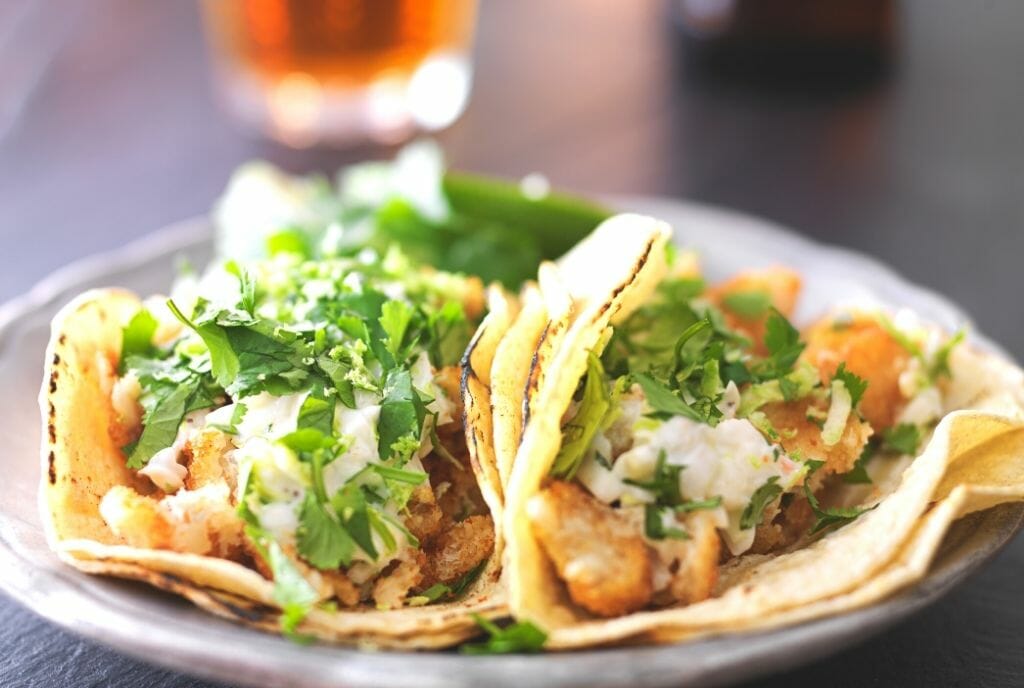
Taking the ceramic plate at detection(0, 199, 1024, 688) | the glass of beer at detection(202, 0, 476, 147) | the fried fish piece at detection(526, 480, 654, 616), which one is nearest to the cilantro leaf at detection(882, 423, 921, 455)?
the ceramic plate at detection(0, 199, 1024, 688)

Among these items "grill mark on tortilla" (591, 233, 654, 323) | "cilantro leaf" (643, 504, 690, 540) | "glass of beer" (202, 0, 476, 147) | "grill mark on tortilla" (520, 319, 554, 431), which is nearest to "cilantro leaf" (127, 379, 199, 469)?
"grill mark on tortilla" (520, 319, 554, 431)

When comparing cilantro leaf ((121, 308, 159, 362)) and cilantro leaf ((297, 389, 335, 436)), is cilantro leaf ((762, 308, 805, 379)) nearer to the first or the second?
cilantro leaf ((297, 389, 335, 436))

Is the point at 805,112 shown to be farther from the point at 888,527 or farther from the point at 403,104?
the point at 888,527

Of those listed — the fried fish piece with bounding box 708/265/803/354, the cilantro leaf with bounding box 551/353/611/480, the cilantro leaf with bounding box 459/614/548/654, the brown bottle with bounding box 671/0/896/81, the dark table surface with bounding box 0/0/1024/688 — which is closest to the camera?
the cilantro leaf with bounding box 459/614/548/654

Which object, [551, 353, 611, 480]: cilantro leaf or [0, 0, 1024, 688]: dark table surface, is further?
[0, 0, 1024, 688]: dark table surface

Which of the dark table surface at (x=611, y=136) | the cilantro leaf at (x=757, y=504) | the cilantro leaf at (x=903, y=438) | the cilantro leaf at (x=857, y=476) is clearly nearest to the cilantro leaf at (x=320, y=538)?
the cilantro leaf at (x=757, y=504)

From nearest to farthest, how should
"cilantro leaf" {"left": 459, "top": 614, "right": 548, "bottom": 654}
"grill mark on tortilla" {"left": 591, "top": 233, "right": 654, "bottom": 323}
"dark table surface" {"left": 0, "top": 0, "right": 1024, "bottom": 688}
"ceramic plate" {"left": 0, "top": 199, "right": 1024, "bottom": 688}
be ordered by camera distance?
"ceramic plate" {"left": 0, "top": 199, "right": 1024, "bottom": 688}
"cilantro leaf" {"left": 459, "top": 614, "right": 548, "bottom": 654}
"grill mark on tortilla" {"left": 591, "top": 233, "right": 654, "bottom": 323}
"dark table surface" {"left": 0, "top": 0, "right": 1024, "bottom": 688}

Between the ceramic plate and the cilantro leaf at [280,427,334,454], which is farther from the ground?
the cilantro leaf at [280,427,334,454]

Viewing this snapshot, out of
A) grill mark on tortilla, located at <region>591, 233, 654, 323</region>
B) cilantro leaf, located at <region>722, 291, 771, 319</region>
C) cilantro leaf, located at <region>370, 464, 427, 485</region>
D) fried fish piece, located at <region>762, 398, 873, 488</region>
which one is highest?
grill mark on tortilla, located at <region>591, 233, 654, 323</region>
